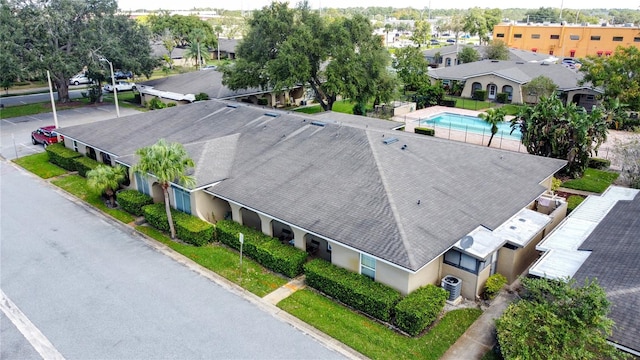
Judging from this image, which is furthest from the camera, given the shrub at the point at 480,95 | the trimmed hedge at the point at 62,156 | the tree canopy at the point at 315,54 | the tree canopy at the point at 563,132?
the shrub at the point at 480,95

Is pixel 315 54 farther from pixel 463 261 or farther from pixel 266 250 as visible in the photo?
pixel 463 261

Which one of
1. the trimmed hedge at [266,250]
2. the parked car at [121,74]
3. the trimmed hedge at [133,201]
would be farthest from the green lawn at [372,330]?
the parked car at [121,74]

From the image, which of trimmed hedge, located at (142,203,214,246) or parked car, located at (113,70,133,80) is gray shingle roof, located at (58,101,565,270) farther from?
parked car, located at (113,70,133,80)

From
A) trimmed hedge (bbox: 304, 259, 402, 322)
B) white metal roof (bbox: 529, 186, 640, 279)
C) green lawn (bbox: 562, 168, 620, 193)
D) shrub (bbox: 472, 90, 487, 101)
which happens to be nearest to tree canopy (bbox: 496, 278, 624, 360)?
white metal roof (bbox: 529, 186, 640, 279)

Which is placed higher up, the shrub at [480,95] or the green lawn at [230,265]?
the shrub at [480,95]

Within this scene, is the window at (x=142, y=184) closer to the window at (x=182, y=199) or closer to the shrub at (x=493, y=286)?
the window at (x=182, y=199)

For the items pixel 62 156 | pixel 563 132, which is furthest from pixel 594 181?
pixel 62 156
